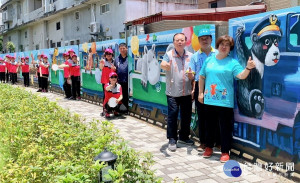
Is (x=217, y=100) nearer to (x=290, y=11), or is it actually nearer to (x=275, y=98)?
(x=275, y=98)

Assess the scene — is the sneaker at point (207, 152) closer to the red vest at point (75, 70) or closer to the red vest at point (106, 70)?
the red vest at point (106, 70)

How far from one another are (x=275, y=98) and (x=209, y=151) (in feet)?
4.54

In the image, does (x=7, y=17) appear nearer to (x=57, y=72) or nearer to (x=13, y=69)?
(x=13, y=69)

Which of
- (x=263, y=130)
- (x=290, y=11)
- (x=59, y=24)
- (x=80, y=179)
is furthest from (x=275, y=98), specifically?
(x=59, y=24)

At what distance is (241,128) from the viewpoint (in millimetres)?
4781

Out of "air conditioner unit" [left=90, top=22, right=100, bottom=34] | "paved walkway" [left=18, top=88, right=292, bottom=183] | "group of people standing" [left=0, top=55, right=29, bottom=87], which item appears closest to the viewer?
"paved walkway" [left=18, top=88, right=292, bottom=183]

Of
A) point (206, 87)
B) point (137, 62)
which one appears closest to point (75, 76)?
point (137, 62)

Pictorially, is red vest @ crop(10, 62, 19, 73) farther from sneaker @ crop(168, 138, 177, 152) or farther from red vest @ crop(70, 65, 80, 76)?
sneaker @ crop(168, 138, 177, 152)

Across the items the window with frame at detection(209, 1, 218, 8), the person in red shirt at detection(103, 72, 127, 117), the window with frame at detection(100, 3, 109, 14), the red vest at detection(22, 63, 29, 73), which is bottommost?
the person in red shirt at detection(103, 72, 127, 117)

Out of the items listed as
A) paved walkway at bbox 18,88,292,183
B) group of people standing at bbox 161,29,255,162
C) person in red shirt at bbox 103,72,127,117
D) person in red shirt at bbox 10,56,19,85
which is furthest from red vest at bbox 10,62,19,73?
group of people standing at bbox 161,29,255,162

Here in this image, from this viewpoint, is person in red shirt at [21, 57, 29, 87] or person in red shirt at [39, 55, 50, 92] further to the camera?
person in red shirt at [21, 57, 29, 87]

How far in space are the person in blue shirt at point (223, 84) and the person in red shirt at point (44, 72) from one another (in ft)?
40.8

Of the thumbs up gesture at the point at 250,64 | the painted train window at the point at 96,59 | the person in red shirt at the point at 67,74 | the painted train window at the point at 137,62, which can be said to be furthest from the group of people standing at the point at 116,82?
the thumbs up gesture at the point at 250,64

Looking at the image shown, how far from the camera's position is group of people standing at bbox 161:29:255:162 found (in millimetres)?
4578
